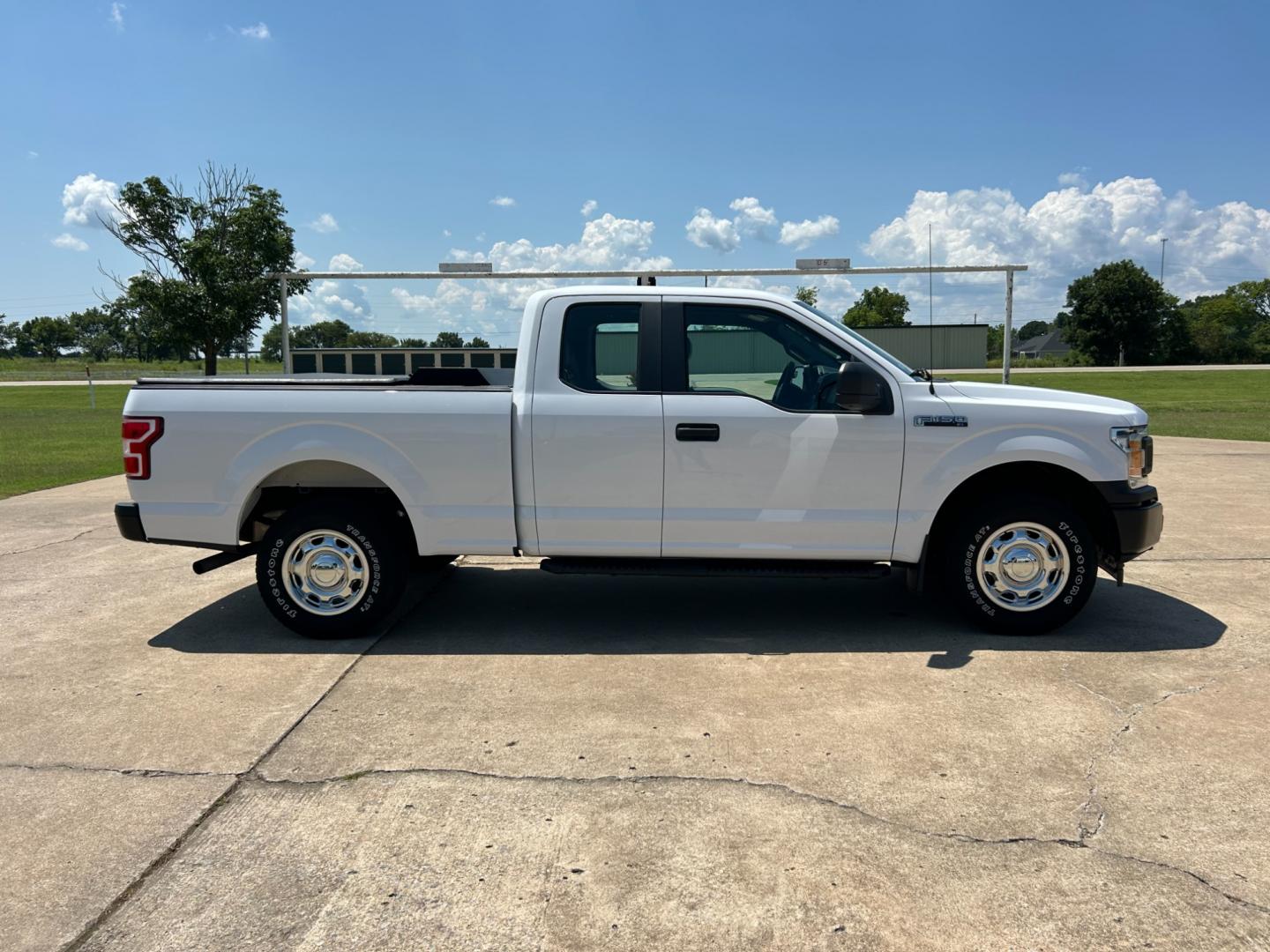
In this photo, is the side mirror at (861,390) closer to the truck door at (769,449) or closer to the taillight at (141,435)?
the truck door at (769,449)

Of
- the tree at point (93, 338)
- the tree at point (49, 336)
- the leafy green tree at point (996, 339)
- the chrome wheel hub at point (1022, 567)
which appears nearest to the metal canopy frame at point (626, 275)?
the leafy green tree at point (996, 339)

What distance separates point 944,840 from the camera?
2.97m

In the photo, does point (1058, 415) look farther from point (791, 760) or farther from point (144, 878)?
point (144, 878)

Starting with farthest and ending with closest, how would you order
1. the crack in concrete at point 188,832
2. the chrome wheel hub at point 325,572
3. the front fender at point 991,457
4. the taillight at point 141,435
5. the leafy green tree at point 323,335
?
the leafy green tree at point 323,335 → the chrome wheel hub at point 325,572 → the taillight at point 141,435 → the front fender at point 991,457 → the crack in concrete at point 188,832

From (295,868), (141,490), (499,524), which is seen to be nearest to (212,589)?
(141,490)

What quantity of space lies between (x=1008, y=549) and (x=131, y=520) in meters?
4.92

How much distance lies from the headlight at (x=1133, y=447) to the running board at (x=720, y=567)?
141 cm

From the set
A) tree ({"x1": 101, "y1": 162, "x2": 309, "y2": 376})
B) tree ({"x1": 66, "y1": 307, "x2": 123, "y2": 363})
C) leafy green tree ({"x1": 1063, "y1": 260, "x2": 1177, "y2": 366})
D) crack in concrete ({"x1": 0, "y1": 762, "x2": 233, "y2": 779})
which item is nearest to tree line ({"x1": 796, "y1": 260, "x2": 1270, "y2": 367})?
leafy green tree ({"x1": 1063, "y1": 260, "x2": 1177, "y2": 366})

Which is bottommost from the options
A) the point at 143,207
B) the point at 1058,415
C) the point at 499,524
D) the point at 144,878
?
the point at 144,878

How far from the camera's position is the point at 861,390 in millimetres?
4633

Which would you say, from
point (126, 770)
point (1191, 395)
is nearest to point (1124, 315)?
point (1191, 395)

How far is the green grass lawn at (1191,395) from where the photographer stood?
17.7 metres

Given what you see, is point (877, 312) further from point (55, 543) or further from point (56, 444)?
point (56, 444)

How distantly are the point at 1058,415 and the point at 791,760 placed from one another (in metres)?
2.56
